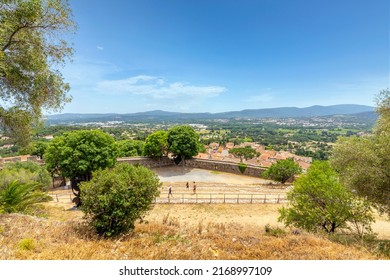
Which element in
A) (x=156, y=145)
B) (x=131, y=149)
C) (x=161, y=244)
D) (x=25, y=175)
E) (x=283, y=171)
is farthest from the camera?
(x=131, y=149)

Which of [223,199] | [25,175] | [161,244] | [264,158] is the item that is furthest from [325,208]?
[264,158]

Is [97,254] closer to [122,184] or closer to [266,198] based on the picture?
[122,184]

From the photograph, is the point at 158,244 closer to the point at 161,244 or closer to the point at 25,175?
the point at 161,244

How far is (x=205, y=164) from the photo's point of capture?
2533 centimetres

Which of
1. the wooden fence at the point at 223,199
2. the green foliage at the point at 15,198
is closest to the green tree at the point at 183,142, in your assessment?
the wooden fence at the point at 223,199

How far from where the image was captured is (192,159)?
85.2 feet

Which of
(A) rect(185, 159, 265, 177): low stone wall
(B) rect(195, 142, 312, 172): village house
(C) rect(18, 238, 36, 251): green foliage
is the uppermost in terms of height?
(C) rect(18, 238, 36, 251): green foliage

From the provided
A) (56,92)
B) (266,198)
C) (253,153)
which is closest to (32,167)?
(56,92)

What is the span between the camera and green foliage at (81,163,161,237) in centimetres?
596

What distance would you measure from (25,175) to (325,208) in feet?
62.8

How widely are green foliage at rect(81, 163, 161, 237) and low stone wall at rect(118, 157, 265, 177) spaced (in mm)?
18049

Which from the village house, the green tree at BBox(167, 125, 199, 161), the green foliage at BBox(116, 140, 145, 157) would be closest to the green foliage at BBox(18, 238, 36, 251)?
the green tree at BBox(167, 125, 199, 161)

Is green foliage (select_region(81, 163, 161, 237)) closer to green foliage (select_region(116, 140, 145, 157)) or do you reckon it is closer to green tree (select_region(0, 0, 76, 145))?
green tree (select_region(0, 0, 76, 145))

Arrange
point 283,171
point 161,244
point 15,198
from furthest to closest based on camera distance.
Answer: point 283,171 → point 15,198 → point 161,244
